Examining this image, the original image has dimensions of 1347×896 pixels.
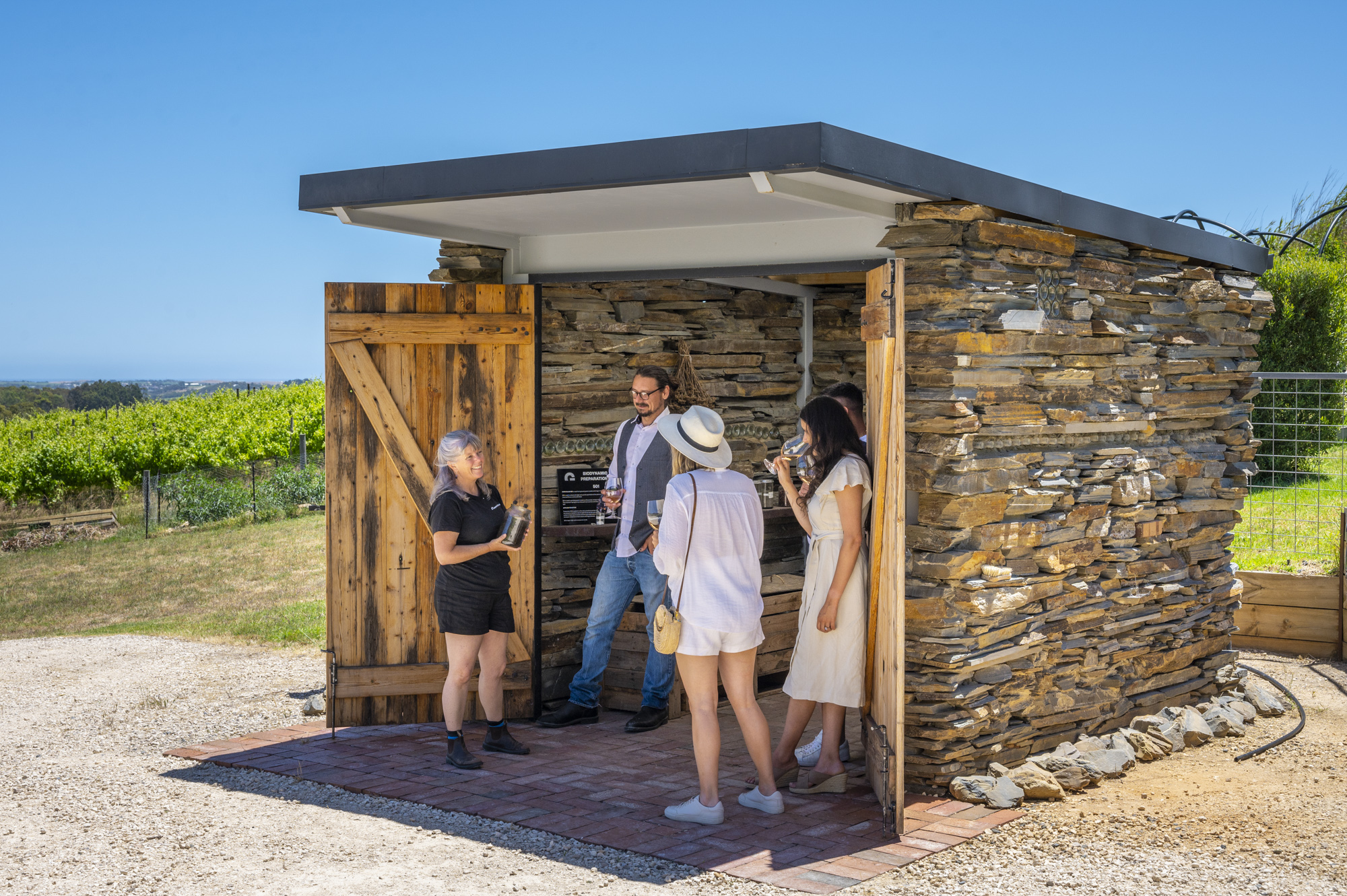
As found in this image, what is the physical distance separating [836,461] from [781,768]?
1478 mm

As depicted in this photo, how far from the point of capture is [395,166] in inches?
230

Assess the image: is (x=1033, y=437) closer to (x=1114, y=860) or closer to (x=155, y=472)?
(x=1114, y=860)

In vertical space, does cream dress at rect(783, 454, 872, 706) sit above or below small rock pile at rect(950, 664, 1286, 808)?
above

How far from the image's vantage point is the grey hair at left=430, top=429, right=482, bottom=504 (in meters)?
5.59

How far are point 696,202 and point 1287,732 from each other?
4638mm

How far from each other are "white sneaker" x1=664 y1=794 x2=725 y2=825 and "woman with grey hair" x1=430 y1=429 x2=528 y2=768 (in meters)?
1.26

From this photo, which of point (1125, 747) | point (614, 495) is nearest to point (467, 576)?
point (614, 495)

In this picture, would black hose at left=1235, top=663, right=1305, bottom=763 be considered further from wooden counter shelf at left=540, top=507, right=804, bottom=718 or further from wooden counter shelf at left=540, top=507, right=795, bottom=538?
wooden counter shelf at left=540, top=507, right=795, bottom=538

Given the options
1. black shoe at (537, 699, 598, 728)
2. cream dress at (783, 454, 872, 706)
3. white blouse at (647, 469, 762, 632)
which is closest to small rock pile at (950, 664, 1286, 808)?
cream dress at (783, 454, 872, 706)

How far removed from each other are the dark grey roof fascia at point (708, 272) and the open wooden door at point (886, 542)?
19.0 inches

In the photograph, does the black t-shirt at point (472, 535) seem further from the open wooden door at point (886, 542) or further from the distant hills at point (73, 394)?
the distant hills at point (73, 394)

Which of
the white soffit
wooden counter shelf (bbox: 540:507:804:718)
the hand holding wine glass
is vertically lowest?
wooden counter shelf (bbox: 540:507:804:718)

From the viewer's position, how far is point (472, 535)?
566 centimetres

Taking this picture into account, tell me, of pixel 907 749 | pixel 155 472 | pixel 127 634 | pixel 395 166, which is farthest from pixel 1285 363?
pixel 155 472
